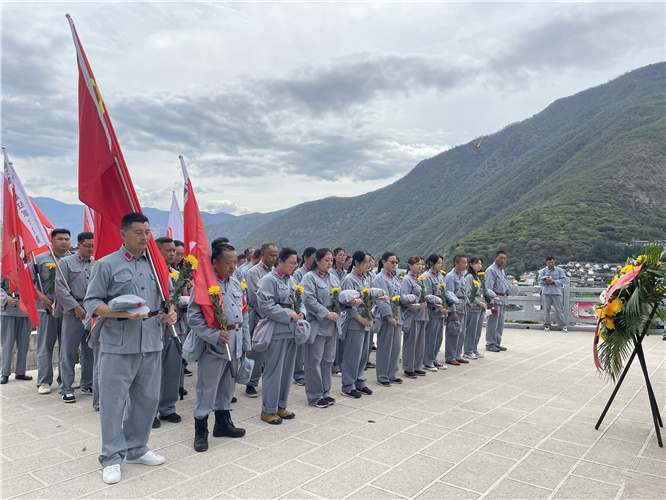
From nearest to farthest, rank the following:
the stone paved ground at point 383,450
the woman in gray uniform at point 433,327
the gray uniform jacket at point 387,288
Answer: the stone paved ground at point 383,450
the gray uniform jacket at point 387,288
the woman in gray uniform at point 433,327

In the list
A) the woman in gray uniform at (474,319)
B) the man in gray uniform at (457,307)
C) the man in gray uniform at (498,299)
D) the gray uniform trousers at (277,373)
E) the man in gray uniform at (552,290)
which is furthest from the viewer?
the man in gray uniform at (552,290)

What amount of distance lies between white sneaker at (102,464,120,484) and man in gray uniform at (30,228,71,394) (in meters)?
3.21

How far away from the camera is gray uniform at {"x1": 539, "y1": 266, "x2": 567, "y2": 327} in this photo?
12965mm

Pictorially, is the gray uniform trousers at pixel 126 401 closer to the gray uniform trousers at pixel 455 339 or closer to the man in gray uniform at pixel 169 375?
the man in gray uniform at pixel 169 375

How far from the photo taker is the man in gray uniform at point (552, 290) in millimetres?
12953

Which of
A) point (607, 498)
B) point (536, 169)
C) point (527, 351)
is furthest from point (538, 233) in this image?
point (607, 498)

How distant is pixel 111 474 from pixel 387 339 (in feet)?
13.9

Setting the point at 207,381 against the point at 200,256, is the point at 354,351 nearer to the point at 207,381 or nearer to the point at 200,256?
the point at 207,381

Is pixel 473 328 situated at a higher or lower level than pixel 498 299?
lower

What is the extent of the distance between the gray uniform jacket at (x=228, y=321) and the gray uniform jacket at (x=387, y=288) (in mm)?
2632

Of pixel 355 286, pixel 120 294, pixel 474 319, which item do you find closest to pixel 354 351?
pixel 355 286

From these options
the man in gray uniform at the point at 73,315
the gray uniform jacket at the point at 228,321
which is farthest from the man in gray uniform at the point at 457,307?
the man in gray uniform at the point at 73,315

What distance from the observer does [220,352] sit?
4.37 meters

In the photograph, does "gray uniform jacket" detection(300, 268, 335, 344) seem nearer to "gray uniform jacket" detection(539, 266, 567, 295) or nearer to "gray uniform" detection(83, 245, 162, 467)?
"gray uniform" detection(83, 245, 162, 467)
